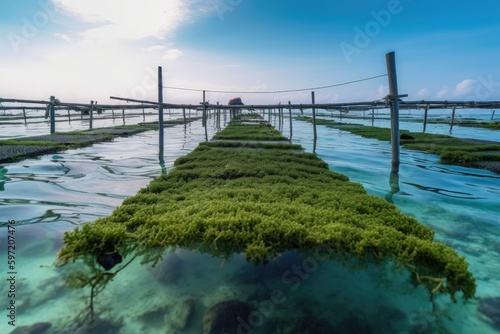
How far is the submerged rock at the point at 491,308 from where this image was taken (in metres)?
3.00

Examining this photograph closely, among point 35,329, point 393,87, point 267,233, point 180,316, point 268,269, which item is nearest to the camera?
point 35,329

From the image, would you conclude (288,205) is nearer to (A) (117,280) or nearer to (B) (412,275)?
(B) (412,275)

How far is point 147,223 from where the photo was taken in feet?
13.1

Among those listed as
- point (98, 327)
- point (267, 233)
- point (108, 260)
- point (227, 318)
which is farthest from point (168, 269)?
point (267, 233)

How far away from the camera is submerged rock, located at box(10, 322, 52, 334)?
2.60m

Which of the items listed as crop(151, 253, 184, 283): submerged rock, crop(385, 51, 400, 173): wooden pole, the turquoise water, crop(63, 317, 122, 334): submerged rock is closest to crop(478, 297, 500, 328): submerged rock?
the turquoise water

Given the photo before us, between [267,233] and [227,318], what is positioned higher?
[267,233]

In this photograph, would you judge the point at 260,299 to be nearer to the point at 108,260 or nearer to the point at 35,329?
the point at 108,260

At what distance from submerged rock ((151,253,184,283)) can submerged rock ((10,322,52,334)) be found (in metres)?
1.04

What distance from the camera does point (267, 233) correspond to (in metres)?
3.59

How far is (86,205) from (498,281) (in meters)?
6.83

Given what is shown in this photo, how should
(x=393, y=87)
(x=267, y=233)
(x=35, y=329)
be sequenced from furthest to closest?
1. (x=393, y=87)
2. (x=267, y=233)
3. (x=35, y=329)

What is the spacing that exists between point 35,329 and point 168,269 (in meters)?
1.27

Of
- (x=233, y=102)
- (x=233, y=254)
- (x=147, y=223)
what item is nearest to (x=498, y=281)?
(x=233, y=254)
